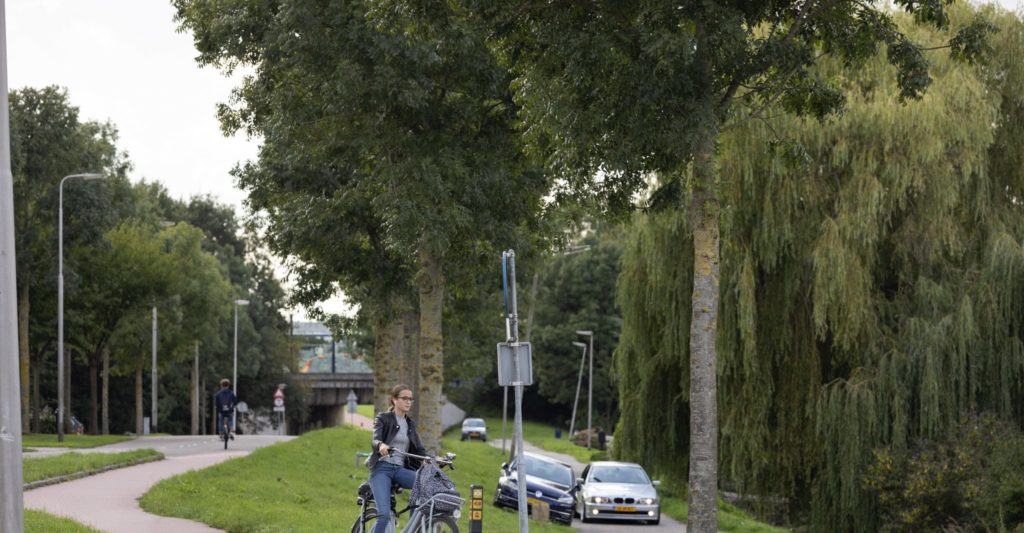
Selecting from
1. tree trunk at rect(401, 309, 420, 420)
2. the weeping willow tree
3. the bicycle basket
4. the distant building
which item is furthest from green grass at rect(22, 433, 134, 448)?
the distant building

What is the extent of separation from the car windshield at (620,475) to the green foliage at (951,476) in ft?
24.4

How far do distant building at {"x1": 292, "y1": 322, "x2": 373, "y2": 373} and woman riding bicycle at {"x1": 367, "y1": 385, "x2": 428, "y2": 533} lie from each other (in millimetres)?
86520

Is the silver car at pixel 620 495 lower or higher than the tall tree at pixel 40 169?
lower

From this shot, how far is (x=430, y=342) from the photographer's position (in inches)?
904

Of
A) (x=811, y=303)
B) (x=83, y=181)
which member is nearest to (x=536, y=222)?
(x=811, y=303)

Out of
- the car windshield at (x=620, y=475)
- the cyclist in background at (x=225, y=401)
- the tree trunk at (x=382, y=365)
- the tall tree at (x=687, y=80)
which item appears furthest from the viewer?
the cyclist in background at (x=225, y=401)

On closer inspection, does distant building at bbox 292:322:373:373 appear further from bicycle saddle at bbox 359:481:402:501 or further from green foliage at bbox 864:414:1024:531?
bicycle saddle at bbox 359:481:402:501

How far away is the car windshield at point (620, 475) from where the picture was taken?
101 ft

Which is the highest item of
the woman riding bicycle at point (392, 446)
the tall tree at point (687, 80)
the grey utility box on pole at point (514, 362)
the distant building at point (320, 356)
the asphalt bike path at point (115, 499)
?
the tall tree at point (687, 80)

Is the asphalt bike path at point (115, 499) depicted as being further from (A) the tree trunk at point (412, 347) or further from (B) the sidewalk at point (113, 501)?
(A) the tree trunk at point (412, 347)

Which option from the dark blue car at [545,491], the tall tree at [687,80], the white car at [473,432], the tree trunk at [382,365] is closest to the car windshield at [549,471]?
the dark blue car at [545,491]

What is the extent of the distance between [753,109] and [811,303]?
32.6ft

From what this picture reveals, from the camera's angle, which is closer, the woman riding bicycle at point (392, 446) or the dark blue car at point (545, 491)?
the woman riding bicycle at point (392, 446)

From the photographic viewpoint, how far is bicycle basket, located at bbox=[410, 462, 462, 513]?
36.4 ft
